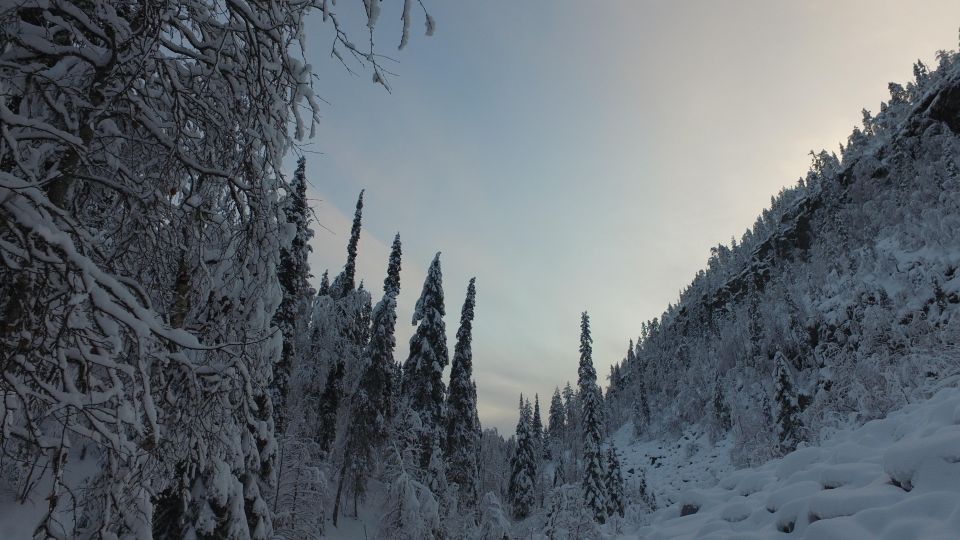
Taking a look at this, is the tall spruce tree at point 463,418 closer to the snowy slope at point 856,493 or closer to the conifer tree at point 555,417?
the snowy slope at point 856,493

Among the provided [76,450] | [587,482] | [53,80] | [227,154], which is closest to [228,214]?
[227,154]

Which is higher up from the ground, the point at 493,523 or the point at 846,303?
the point at 846,303

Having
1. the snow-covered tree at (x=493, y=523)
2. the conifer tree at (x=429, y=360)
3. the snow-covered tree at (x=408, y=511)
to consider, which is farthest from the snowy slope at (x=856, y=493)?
the conifer tree at (x=429, y=360)

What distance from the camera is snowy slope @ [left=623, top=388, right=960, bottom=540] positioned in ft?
11.8

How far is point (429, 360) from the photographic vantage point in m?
23.7

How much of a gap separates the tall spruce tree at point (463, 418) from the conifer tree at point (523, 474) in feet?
48.7

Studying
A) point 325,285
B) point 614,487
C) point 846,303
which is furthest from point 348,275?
point 846,303

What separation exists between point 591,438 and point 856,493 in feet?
109

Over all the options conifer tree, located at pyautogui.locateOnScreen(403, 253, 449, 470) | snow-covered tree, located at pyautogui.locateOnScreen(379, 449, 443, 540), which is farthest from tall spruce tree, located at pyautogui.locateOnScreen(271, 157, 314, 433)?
conifer tree, located at pyautogui.locateOnScreen(403, 253, 449, 470)

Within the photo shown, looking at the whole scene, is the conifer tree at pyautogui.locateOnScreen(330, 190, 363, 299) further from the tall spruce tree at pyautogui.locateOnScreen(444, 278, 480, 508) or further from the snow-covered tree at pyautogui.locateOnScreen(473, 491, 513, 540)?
the snow-covered tree at pyautogui.locateOnScreen(473, 491, 513, 540)

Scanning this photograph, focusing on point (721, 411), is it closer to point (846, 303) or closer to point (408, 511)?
point (846, 303)

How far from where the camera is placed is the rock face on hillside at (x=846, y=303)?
42.3 ft

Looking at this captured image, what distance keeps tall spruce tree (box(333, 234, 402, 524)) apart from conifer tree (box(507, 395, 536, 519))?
59.4ft

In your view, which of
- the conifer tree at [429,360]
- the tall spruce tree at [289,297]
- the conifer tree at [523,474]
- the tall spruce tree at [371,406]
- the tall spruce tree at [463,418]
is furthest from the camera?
the conifer tree at [523,474]
